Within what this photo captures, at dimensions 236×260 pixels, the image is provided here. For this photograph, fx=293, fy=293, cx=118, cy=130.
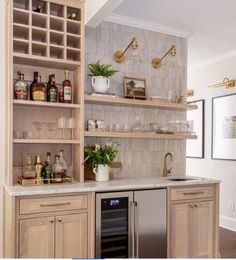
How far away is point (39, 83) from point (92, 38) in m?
0.85

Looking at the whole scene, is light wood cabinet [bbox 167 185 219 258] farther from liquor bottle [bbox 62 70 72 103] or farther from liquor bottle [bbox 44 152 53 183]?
liquor bottle [bbox 62 70 72 103]

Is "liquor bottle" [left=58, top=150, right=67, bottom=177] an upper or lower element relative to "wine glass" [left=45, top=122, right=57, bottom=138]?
lower

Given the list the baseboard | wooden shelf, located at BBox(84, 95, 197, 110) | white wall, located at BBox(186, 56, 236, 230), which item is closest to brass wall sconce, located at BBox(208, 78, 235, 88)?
white wall, located at BBox(186, 56, 236, 230)

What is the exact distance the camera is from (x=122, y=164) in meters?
3.20

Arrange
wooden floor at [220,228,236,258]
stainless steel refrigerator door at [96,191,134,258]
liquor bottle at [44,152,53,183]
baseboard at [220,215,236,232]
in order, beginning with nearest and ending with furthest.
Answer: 1. stainless steel refrigerator door at [96,191,134,258]
2. liquor bottle at [44,152,53,183]
3. wooden floor at [220,228,236,258]
4. baseboard at [220,215,236,232]

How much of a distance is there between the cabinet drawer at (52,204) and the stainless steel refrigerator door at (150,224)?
50cm

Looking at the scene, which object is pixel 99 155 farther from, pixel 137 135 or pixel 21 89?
pixel 21 89

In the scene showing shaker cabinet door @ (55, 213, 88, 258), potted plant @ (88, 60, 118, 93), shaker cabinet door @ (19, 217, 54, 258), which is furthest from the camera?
potted plant @ (88, 60, 118, 93)

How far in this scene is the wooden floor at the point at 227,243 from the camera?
335 centimetres

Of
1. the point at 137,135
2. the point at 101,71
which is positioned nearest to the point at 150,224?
the point at 137,135

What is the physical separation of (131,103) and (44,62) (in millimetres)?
938

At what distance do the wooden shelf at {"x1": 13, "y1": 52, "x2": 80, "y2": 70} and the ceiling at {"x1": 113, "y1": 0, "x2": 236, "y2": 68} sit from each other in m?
0.80

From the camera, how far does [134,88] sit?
10.6ft

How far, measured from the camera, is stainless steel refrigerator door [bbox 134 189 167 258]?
2.59m
